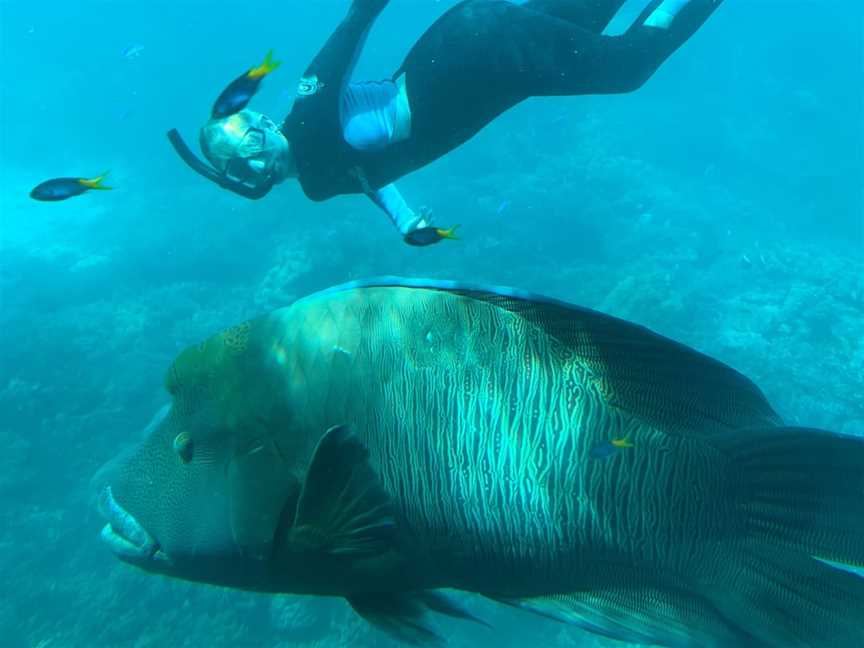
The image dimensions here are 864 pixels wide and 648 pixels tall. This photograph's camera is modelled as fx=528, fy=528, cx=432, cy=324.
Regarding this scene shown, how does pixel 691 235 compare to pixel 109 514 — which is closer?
pixel 109 514

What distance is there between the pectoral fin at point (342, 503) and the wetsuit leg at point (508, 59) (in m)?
3.47

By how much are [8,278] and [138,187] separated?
10985 mm

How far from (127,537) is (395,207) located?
307 cm

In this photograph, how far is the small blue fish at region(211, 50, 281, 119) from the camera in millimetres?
3094

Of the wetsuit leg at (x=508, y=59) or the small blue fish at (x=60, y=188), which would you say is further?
the small blue fish at (x=60, y=188)

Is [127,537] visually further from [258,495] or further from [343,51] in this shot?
[343,51]

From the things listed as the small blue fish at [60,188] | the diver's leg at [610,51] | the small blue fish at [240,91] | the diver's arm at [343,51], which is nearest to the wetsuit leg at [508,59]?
the diver's leg at [610,51]

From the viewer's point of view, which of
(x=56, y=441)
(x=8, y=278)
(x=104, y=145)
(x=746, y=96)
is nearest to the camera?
(x=56, y=441)

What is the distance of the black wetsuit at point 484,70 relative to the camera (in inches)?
154

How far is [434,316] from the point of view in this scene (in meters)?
1.13

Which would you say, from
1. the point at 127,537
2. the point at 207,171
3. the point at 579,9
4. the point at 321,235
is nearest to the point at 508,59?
the point at 579,9

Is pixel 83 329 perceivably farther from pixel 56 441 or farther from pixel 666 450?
pixel 666 450

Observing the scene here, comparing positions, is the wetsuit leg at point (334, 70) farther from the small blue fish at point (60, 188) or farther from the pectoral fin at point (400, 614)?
the pectoral fin at point (400, 614)

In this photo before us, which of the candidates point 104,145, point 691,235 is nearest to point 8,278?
point 104,145
